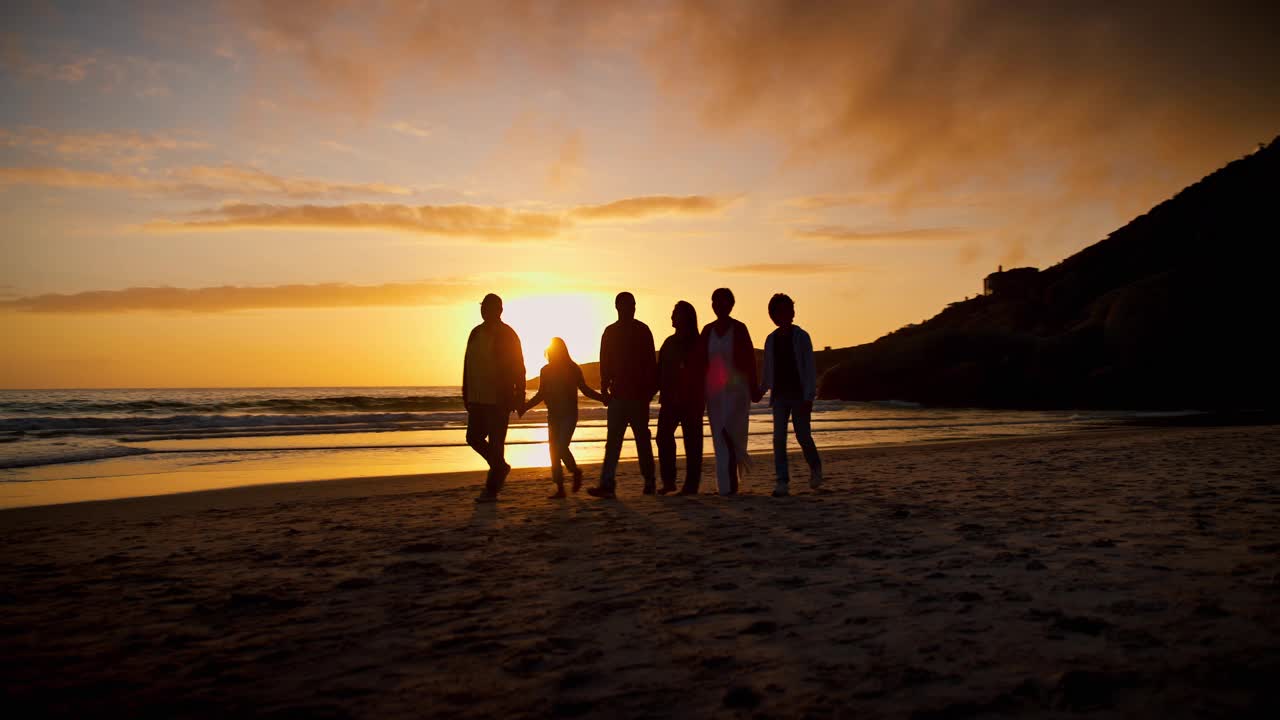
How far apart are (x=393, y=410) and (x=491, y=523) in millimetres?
38485

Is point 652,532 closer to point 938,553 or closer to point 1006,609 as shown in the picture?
point 938,553

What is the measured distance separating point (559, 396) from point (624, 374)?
90cm

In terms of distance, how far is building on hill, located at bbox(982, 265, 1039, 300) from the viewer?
69562 mm

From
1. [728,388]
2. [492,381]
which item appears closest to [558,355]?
[492,381]

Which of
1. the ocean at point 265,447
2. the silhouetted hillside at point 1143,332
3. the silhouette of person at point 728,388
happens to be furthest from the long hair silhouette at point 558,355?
the silhouetted hillside at point 1143,332

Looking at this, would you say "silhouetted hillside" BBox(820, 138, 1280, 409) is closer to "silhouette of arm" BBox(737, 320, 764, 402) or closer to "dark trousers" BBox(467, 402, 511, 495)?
"silhouette of arm" BBox(737, 320, 764, 402)

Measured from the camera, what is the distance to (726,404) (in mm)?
8812

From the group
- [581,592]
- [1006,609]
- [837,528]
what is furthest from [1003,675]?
[837,528]

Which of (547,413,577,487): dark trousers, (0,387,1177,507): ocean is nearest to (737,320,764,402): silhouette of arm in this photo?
(547,413,577,487): dark trousers

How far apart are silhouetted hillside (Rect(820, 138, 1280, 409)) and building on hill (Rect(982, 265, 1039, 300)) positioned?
15.2 feet

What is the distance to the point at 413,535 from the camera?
6.64 metres

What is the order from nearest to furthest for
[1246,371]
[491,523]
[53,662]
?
[53,662]
[491,523]
[1246,371]

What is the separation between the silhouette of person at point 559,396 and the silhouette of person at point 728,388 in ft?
4.63

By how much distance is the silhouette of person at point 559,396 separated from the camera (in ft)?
30.3
